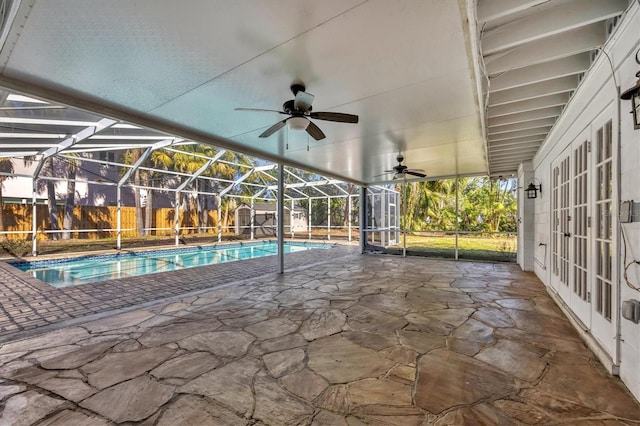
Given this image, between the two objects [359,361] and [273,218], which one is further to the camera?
[273,218]

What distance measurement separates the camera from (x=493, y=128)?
14.6 ft

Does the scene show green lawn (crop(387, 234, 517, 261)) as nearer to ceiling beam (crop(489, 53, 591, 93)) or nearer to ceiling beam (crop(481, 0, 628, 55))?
ceiling beam (crop(489, 53, 591, 93))

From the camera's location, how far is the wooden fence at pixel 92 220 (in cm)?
996

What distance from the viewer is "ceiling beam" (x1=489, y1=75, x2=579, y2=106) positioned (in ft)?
10.1

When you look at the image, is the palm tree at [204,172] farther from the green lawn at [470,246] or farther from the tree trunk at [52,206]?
the green lawn at [470,246]

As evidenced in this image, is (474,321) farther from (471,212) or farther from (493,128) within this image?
(471,212)

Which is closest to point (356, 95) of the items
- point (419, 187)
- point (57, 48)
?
point (57, 48)

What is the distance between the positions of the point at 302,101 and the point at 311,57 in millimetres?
562

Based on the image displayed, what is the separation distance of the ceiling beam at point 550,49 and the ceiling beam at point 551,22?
0.28 meters

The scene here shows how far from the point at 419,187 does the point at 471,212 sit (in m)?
2.90

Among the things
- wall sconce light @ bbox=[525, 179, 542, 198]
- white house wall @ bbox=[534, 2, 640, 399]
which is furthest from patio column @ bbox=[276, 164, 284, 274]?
wall sconce light @ bbox=[525, 179, 542, 198]

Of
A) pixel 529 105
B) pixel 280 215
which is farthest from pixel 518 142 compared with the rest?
pixel 280 215

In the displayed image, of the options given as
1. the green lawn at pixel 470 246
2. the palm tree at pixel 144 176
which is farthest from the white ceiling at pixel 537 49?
the palm tree at pixel 144 176

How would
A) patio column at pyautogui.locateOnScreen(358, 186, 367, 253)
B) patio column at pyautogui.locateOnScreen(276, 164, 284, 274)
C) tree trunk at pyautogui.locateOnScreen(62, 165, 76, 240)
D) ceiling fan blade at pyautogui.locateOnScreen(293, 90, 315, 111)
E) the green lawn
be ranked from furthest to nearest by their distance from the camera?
tree trunk at pyautogui.locateOnScreen(62, 165, 76, 240) → patio column at pyautogui.locateOnScreen(358, 186, 367, 253) → the green lawn → patio column at pyautogui.locateOnScreen(276, 164, 284, 274) → ceiling fan blade at pyautogui.locateOnScreen(293, 90, 315, 111)
